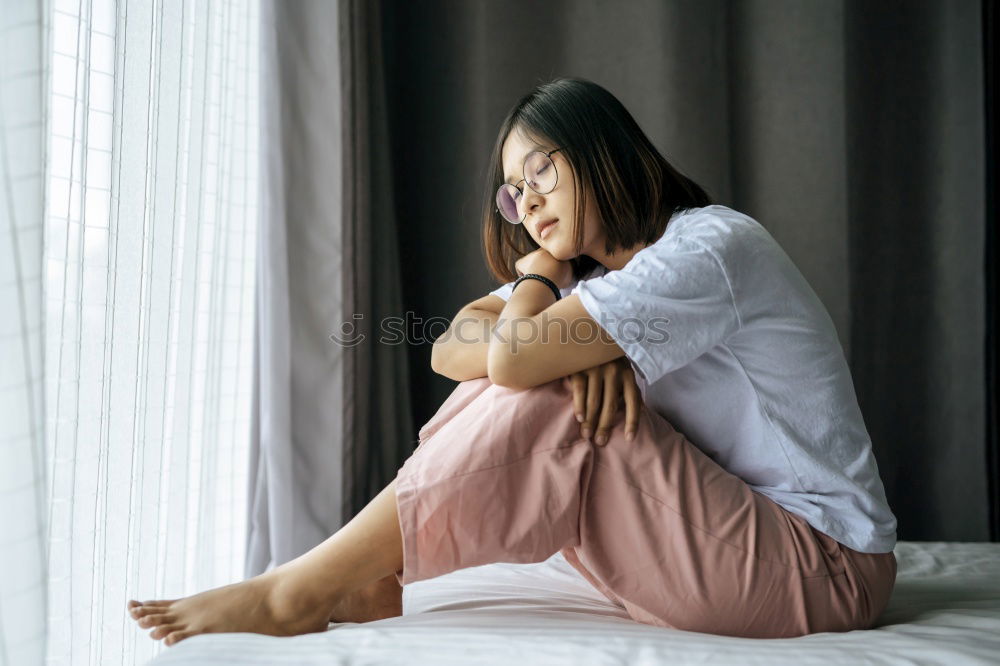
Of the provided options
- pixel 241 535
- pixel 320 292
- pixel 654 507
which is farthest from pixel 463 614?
pixel 320 292

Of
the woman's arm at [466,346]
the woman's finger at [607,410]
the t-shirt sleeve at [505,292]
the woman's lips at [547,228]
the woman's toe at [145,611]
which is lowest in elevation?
the woman's toe at [145,611]

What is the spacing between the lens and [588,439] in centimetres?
97

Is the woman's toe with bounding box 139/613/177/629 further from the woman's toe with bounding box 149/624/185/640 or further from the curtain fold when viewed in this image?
the curtain fold

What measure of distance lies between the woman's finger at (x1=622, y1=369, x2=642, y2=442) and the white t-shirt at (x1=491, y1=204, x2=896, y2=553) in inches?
0.9

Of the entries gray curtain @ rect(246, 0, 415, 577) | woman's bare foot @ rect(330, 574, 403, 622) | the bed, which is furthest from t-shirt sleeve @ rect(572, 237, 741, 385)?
gray curtain @ rect(246, 0, 415, 577)

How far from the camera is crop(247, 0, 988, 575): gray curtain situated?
77.7 inches

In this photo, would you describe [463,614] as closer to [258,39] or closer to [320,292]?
[320,292]

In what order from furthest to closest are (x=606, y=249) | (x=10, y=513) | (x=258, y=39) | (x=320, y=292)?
(x=320, y=292), (x=258, y=39), (x=606, y=249), (x=10, y=513)

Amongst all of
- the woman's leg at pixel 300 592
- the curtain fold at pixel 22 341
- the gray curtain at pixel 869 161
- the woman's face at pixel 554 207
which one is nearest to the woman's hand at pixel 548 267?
the woman's face at pixel 554 207

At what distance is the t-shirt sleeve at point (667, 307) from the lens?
975 mm

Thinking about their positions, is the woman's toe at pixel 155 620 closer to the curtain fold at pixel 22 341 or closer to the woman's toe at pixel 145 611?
the woman's toe at pixel 145 611

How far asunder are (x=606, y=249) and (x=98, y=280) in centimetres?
77

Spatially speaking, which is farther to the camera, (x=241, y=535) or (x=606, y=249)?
(x=241, y=535)

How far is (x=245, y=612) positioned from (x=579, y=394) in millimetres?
485
